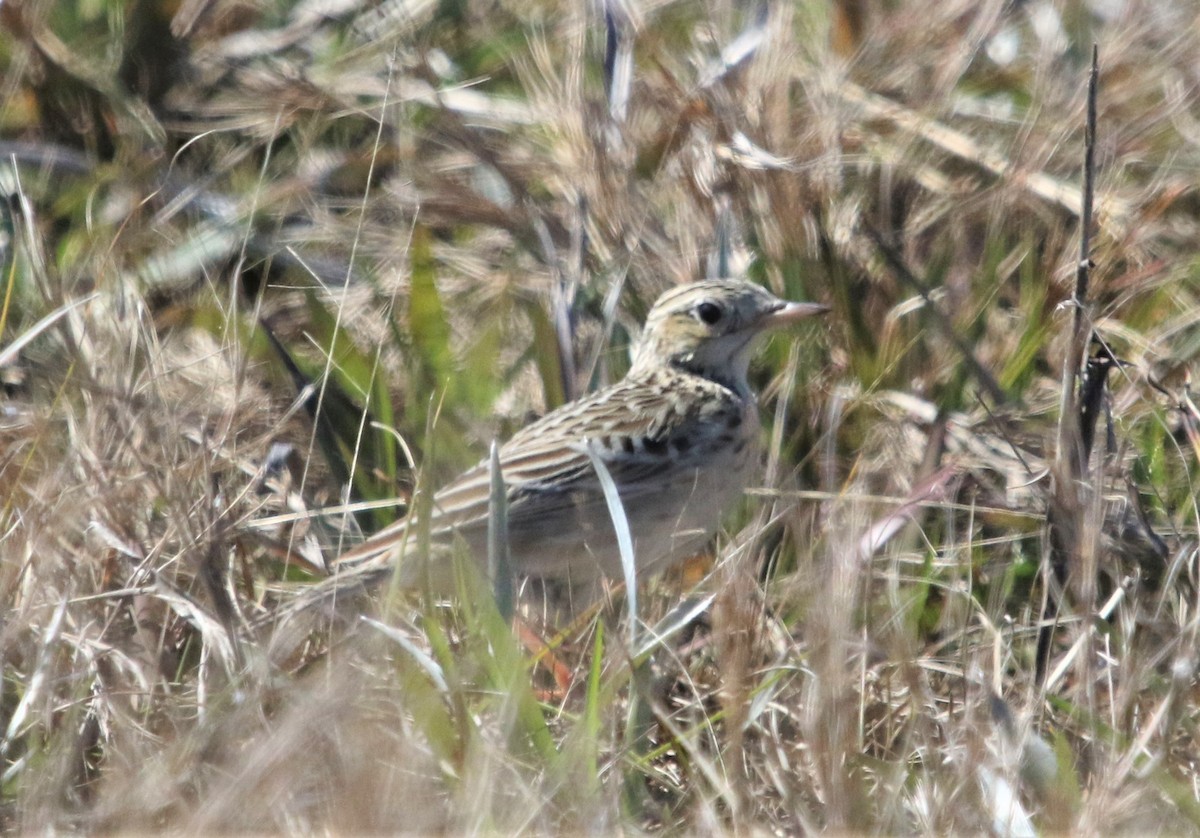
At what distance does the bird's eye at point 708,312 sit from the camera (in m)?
4.46

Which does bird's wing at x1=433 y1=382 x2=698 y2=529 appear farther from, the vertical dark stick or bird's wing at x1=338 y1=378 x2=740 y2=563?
the vertical dark stick

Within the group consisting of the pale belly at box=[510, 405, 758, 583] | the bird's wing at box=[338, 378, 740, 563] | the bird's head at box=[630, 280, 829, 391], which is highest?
the bird's head at box=[630, 280, 829, 391]

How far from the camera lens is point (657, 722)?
132 inches

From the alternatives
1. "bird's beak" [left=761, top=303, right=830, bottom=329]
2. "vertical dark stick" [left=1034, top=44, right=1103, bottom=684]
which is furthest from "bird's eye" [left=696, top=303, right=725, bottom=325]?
"vertical dark stick" [left=1034, top=44, right=1103, bottom=684]

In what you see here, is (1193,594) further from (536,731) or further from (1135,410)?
(536,731)

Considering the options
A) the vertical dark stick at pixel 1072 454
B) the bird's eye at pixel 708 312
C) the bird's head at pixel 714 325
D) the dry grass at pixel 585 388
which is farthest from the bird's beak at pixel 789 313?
the vertical dark stick at pixel 1072 454

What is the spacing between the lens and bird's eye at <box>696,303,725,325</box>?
4.46m

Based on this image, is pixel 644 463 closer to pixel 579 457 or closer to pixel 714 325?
pixel 579 457

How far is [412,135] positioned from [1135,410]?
2.37m

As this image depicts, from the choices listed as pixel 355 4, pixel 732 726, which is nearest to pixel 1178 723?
pixel 732 726

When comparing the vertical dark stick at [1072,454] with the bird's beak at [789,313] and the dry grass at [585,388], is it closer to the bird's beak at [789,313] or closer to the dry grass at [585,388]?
the dry grass at [585,388]

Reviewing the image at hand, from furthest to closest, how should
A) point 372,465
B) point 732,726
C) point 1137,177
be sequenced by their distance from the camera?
point 1137,177, point 372,465, point 732,726

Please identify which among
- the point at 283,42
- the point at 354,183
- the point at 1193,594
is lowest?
the point at 1193,594

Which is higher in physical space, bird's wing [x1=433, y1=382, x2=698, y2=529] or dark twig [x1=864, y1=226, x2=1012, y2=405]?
dark twig [x1=864, y1=226, x2=1012, y2=405]
